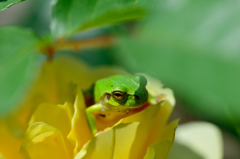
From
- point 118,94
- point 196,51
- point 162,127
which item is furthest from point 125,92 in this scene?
point 196,51

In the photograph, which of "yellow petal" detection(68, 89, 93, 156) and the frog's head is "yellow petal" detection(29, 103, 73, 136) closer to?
"yellow petal" detection(68, 89, 93, 156)

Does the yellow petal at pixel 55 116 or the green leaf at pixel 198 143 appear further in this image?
the green leaf at pixel 198 143

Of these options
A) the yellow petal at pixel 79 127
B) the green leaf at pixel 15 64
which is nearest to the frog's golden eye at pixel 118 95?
the yellow petal at pixel 79 127

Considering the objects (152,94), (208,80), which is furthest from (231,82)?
(152,94)

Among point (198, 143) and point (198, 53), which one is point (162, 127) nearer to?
point (198, 143)

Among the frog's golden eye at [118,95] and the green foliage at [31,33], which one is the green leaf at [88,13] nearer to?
the green foliage at [31,33]

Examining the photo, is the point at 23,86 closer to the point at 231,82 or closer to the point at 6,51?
the point at 6,51

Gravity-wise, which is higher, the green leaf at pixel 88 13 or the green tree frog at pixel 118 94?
the green leaf at pixel 88 13
